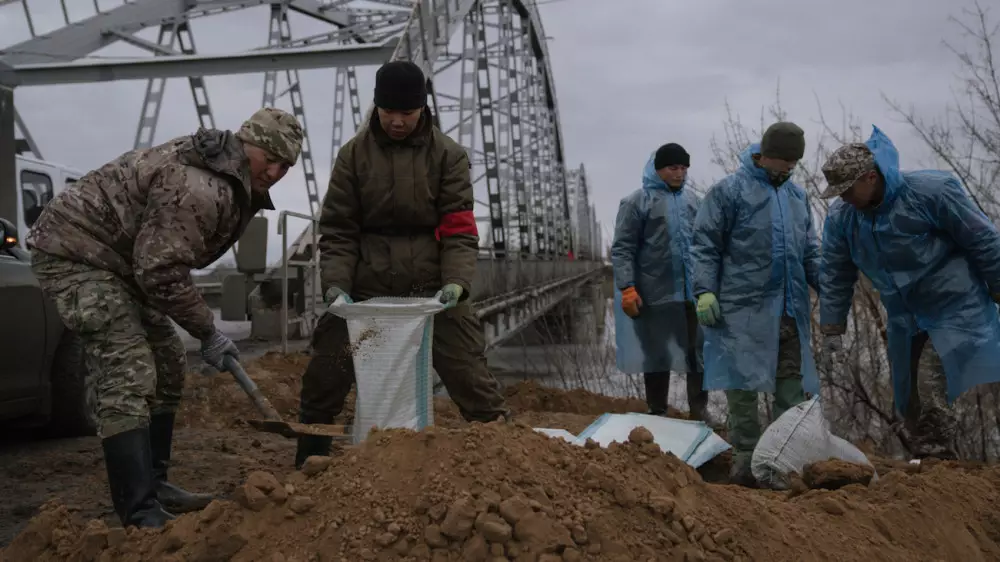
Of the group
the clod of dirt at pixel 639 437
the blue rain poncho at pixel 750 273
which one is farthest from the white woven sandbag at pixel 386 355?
the blue rain poncho at pixel 750 273

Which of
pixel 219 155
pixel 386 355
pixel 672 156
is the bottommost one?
pixel 386 355

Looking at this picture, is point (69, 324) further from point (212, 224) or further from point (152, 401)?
point (212, 224)

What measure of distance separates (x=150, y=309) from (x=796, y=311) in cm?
283

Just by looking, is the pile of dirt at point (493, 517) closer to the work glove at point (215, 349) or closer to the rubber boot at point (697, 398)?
the work glove at point (215, 349)

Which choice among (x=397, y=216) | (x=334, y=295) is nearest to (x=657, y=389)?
(x=397, y=216)

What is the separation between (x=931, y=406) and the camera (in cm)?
325

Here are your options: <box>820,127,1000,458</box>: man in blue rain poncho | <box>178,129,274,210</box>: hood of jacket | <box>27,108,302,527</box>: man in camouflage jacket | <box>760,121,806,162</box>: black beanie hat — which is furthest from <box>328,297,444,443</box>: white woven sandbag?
<box>820,127,1000,458</box>: man in blue rain poncho

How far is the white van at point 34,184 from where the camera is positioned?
607 centimetres

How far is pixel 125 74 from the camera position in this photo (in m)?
7.55

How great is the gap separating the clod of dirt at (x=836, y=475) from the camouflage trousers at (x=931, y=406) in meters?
0.70

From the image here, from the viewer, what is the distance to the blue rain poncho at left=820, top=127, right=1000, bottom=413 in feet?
10.2

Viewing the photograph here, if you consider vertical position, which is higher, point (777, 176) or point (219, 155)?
point (219, 155)

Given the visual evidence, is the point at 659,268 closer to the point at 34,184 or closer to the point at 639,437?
the point at 639,437

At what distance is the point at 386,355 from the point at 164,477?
1042mm
